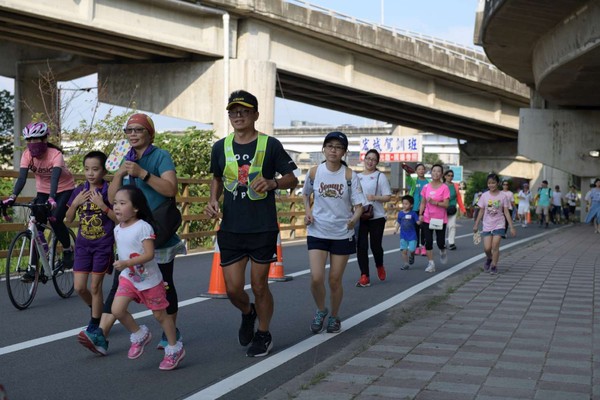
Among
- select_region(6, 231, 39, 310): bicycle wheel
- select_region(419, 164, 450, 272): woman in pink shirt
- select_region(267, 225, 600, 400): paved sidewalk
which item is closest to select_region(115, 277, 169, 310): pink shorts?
select_region(267, 225, 600, 400): paved sidewalk

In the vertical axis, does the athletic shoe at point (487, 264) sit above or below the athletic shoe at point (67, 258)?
below

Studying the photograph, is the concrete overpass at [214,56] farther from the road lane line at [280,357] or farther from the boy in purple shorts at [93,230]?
the boy in purple shorts at [93,230]

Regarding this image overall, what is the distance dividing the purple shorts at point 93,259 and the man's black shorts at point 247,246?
3.92 ft

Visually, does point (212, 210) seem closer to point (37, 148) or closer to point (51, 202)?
point (51, 202)

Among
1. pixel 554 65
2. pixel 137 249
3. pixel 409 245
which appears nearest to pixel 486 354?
pixel 137 249

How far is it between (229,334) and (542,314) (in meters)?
3.33

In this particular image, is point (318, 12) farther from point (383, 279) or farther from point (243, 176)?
point (243, 176)

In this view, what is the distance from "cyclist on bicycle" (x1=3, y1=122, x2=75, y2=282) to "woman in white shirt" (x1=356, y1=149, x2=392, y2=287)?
3918 millimetres

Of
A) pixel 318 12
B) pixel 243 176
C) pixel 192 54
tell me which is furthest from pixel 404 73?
pixel 243 176

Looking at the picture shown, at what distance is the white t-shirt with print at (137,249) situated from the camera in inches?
245

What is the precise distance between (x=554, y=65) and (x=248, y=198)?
17.8 meters

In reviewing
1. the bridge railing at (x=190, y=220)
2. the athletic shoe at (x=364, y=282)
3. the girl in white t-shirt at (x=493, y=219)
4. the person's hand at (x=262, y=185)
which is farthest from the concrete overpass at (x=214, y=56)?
the person's hand at (x=262, y=185)

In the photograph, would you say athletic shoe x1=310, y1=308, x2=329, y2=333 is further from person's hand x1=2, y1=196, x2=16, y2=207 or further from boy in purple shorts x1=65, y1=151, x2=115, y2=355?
person's hand x1=2, y1=196, x2=16, y2=207

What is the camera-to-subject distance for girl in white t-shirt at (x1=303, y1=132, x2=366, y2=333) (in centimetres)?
794
